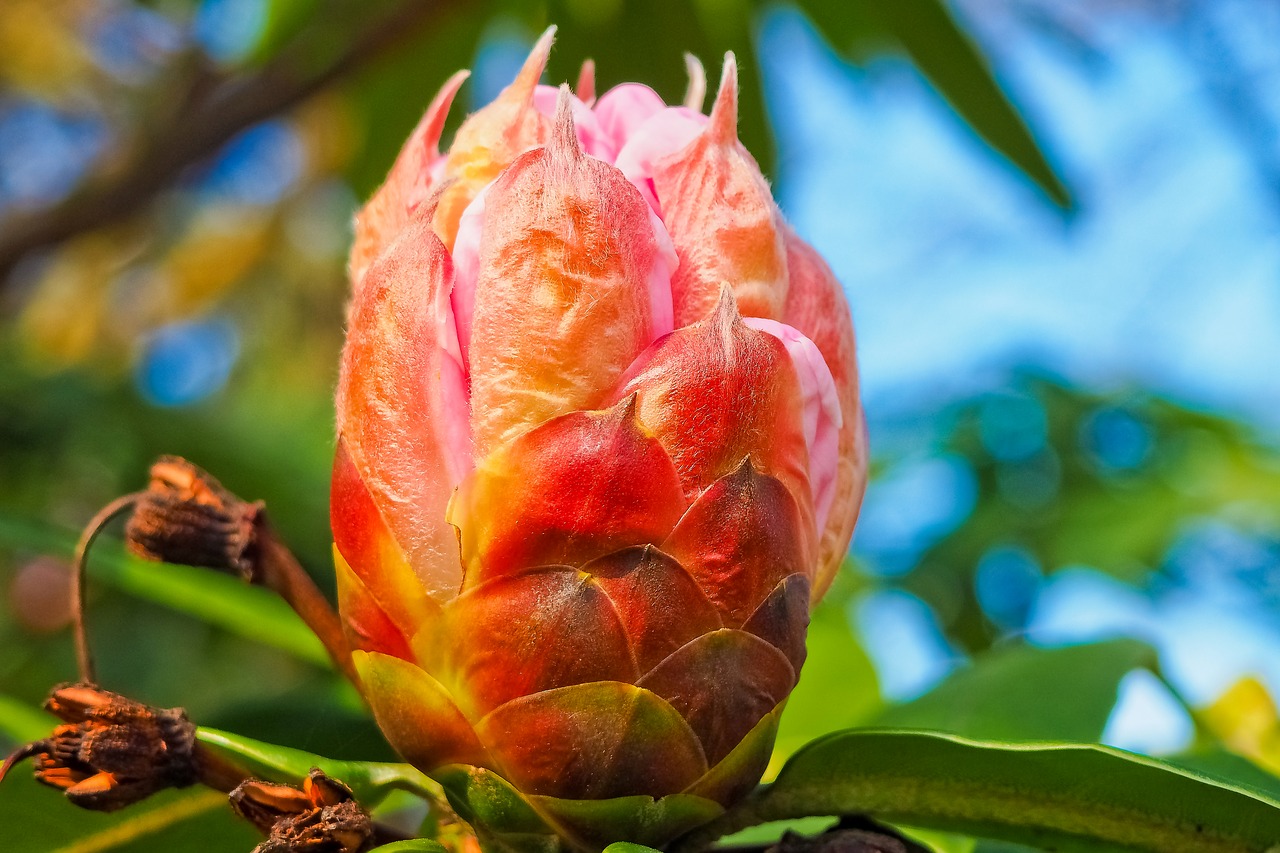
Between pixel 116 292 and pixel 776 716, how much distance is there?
566 centimetres

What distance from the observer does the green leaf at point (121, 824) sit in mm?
793

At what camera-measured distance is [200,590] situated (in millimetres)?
1523

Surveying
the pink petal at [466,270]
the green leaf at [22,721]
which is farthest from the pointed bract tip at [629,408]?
the green leaf at [22,721]

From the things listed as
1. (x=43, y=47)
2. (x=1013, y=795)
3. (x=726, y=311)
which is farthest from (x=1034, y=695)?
(x=43, y=47)

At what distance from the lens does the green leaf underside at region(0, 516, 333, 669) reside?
143 cm

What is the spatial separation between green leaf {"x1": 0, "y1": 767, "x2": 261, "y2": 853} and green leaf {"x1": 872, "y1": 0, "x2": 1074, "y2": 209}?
2083 millimetres

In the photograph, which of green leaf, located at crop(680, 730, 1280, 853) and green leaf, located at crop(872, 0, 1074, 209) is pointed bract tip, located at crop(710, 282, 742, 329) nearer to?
green leaf, located at crop(680, 730, 1280, 853)

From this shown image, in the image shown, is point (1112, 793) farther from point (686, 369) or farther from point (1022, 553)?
point (1022, 553)

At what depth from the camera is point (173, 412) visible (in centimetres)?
272

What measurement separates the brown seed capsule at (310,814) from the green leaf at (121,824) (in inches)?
6.9

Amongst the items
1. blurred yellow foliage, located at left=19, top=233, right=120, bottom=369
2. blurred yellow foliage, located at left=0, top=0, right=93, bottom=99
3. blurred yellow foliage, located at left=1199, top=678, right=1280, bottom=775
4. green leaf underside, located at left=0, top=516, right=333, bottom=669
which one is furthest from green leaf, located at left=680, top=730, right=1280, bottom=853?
blurred yellow foliage, located at left=0, top=0, right=93, bottom=99

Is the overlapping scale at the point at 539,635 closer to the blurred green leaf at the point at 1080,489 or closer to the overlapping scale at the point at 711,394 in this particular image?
the overlapping scale at the point at 711,394

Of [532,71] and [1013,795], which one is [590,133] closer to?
[532,71]

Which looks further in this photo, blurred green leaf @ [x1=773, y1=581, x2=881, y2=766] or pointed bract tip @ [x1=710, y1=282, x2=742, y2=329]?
blurred green leaf @ [x1=773, y1=581, x2=881, y2=766]
